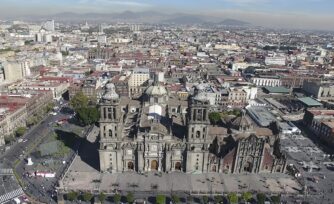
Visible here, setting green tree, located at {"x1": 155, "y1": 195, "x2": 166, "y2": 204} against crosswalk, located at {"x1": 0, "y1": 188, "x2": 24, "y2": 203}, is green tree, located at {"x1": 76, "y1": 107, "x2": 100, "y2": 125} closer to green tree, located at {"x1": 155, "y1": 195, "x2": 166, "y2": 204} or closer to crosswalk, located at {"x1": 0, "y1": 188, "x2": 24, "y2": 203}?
crosswalk, located at {"x1": 0, "y1": 188, "x2": 24, "y2": 203}

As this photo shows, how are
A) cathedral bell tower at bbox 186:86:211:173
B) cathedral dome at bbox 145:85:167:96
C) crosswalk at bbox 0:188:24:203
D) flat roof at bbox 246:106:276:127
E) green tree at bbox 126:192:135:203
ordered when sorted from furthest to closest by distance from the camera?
flat roof at bbox 246:106:276:127, cathedral dome at bbox 145:85:167:96, cathedral bell tower at bbox 186:86:211:173, crosswalk at bbox 0:188:24:203, green tree at bbox 126:192:135:203

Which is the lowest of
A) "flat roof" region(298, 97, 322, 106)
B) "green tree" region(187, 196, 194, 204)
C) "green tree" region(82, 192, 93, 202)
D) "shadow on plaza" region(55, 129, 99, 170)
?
"shadow on plaza" region(55, 129, 99, 170)

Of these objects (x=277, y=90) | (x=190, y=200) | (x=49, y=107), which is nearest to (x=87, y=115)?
(x=49, y=107)

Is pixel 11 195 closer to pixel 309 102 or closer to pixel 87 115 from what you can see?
pixel 87 115

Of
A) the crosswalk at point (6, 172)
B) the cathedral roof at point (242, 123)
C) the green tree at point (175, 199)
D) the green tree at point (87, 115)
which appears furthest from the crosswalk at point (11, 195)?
the cathedral roof at point (242, 123)

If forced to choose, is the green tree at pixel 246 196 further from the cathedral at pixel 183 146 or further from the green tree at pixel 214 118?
the green tree at pixel 214 118

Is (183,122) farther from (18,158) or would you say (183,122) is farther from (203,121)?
(18,158)

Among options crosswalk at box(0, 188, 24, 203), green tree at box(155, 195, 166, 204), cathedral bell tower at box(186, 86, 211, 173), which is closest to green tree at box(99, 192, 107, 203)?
green tree at box(155, 195, 166, 204)
